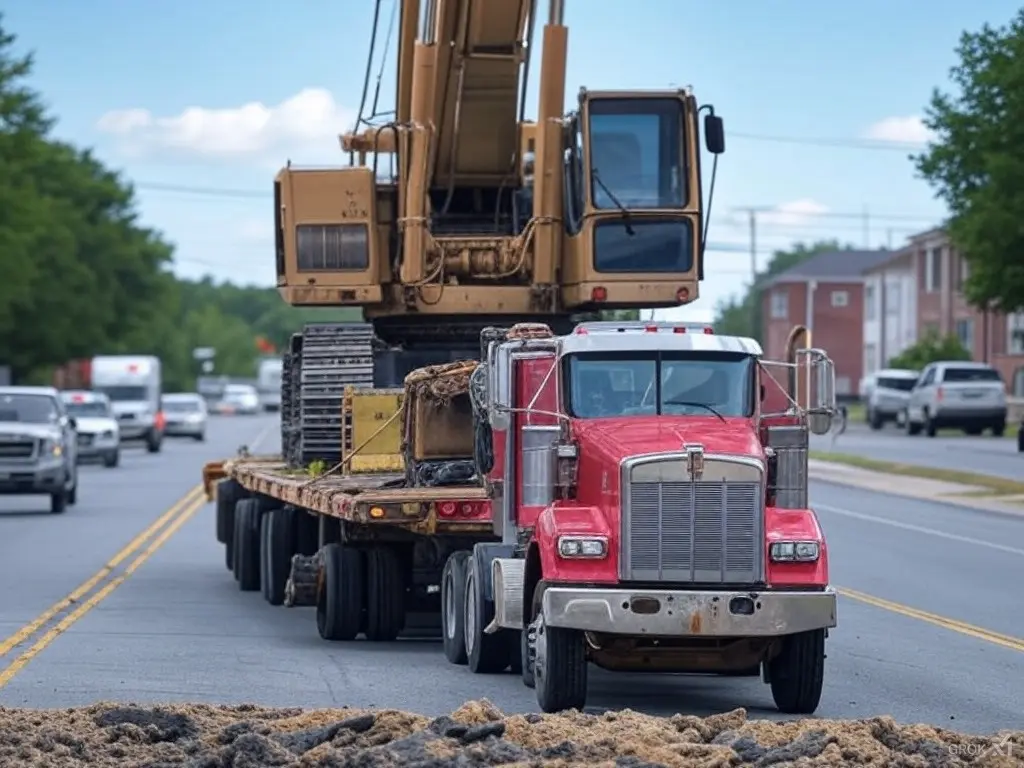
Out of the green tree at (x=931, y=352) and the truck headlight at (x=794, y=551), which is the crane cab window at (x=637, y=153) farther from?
the green tree at (x=931, y=352)

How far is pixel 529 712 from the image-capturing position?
1270cm

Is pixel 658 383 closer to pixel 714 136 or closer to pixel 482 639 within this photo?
pixel 482 639

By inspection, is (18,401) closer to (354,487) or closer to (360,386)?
(360,386)

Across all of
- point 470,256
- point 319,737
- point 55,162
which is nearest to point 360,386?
point 470,256

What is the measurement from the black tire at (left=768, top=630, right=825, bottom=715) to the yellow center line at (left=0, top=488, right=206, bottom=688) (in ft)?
15.8

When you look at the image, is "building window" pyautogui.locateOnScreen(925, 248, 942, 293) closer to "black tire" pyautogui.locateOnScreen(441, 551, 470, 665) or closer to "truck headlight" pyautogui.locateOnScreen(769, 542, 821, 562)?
"black tire" pyautogui.locateOnScreen(441, 551, 470, 665)

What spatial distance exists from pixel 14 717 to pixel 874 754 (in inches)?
174

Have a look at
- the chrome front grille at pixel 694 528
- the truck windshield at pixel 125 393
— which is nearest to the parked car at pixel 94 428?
the truck windshield at pixel 125 393

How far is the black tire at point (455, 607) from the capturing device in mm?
15383

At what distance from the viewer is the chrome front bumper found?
12.3 meters

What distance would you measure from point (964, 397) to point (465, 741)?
56432mm

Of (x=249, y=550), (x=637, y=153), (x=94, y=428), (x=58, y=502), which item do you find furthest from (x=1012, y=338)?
(x=637, y=153)

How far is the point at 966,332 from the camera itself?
331ft

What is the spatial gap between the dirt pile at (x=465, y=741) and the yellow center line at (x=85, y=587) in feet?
16.1
